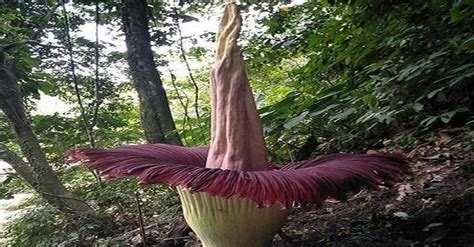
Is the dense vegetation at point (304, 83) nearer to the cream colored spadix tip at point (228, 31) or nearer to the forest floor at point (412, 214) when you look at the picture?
the forest floor at point (412, 214)

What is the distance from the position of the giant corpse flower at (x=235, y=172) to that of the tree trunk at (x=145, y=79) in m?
1.72

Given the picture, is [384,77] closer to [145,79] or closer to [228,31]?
[228,31]

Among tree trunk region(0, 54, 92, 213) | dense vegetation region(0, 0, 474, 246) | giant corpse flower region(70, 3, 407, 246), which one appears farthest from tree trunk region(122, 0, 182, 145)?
giant corpse flower region(70, 3, 407, 246)

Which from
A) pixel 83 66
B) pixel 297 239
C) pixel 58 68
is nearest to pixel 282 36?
pixel 83 66

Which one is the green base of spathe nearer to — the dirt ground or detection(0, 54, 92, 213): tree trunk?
the dirt ground

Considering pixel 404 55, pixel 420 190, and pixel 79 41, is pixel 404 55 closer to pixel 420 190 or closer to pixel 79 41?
pixel 420 190

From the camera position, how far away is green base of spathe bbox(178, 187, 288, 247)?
773mm

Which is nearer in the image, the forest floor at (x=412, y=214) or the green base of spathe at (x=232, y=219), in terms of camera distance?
the green base of spathe at (x=232, y=219)

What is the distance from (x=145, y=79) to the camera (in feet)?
9.01

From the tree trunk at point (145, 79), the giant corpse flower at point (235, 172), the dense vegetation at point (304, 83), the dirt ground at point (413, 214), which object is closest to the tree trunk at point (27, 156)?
the dense vegetation at point (304, 83)

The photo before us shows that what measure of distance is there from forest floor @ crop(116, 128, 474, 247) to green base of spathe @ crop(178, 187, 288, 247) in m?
0.08

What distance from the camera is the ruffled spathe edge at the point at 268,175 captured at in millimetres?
651

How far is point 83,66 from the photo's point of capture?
427cm

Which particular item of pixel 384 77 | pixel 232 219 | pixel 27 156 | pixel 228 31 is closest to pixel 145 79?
pixel 27 156
